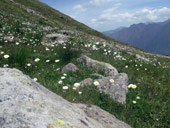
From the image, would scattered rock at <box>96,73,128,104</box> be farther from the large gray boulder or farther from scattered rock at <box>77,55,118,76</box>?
the large gray boulder

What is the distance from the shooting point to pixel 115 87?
5.11 meters

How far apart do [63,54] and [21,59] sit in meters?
2.33

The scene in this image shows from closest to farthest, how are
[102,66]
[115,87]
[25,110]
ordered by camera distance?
1. [25,110]
2. [115,87]
3. [102,66]

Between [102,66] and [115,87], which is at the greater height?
[102,66]

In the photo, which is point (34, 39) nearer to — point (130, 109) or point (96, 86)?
point (96, 86)

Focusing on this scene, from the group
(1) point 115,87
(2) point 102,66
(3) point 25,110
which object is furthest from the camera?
(2) point 102,66

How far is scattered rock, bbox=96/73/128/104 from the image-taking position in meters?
4.80

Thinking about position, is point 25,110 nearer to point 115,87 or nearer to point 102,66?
point 115,87

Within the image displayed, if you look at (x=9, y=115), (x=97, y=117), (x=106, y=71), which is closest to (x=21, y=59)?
(x=106, y=71)

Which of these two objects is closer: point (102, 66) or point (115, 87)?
point (115, 87)

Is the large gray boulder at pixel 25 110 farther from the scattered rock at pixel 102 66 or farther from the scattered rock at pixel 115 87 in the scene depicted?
the scattered rock at pixel 102 66

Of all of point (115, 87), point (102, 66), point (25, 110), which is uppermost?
point (25, 110)

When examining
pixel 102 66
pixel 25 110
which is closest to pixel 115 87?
pixel 102 66

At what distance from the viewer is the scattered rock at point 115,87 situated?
4.80 meters
